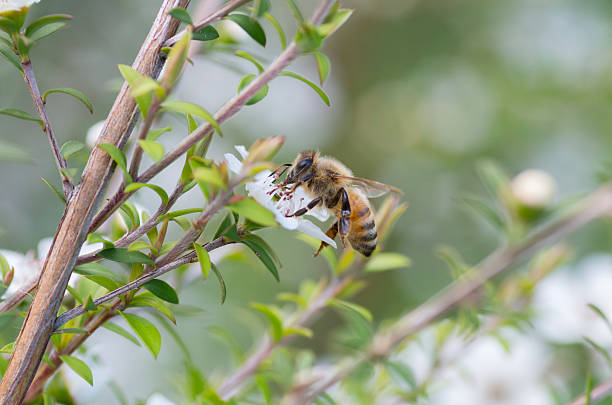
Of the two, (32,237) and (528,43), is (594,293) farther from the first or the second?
(32,237)

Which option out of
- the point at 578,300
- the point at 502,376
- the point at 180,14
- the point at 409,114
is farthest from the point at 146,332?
the point at 409,114

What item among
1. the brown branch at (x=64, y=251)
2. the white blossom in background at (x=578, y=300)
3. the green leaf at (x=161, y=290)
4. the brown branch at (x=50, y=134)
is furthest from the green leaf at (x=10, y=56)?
the white blossom in background at (x=578, y=300)

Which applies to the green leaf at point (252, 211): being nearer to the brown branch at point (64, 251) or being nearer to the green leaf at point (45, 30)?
the brown branch at point (64, 251)

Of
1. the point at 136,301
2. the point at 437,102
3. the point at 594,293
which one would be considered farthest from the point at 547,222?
the point at 437,102

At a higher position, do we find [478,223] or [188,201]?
[188,201]

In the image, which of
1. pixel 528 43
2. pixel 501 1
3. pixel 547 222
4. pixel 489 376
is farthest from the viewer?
pixel 501 1

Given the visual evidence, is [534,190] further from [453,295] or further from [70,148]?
[70,148]
